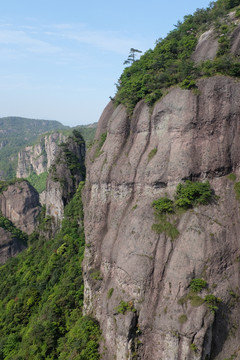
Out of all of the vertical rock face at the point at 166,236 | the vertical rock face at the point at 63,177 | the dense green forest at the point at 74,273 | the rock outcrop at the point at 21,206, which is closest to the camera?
the vertical rock face at the point at 166,236

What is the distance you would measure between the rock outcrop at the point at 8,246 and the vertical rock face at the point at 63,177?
54.4ft

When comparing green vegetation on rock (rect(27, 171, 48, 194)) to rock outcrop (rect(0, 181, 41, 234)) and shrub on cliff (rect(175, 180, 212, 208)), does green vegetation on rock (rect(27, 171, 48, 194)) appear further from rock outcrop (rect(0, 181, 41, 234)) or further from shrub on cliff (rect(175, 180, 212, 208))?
shrub on cliff (rect(175, 180, 212, 208))

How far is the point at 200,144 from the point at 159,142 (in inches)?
168

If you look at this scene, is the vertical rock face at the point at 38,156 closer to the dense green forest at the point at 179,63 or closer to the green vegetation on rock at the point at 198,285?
the dense green forest at the point at 179,63

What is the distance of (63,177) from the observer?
63969 millimetres

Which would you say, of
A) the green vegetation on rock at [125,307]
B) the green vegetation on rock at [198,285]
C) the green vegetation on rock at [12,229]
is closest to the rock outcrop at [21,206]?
the green vegetation on rock at [12,229]

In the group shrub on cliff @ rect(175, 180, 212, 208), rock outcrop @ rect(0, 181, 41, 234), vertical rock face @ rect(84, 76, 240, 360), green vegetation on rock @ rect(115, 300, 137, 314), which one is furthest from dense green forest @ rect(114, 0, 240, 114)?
rock outcrop @ rect(0, 181, 41, 234)

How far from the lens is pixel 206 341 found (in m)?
22.0

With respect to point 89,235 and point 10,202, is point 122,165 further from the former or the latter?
point 10,202

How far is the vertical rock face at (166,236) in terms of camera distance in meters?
23.3

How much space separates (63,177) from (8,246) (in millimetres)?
26336

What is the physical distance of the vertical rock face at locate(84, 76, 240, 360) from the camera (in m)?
23.3

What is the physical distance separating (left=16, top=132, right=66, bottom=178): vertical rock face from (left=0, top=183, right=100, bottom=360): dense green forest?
117 meters

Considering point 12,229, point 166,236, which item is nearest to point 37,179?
point 12,229
